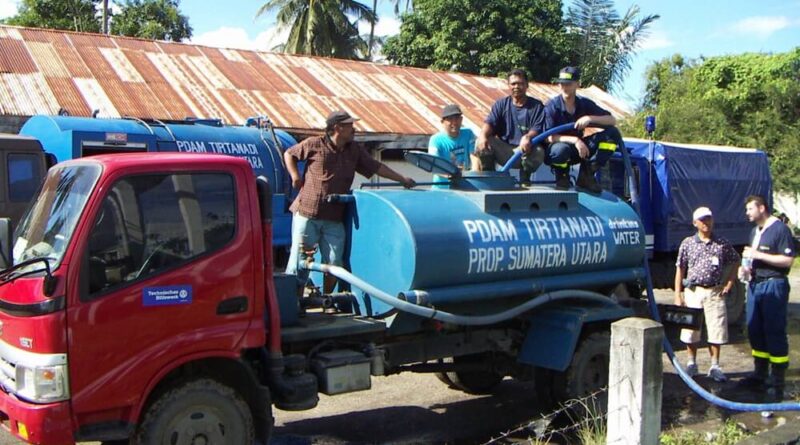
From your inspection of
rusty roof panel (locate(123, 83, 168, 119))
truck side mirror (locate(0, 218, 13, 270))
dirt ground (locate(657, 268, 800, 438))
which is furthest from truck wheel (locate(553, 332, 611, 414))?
rusty roof panel (locate(123, 83, 168, 119))

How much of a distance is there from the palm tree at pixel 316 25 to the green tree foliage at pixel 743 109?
42.5 ft

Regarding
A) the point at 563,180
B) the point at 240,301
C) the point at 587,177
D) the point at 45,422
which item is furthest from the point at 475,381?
the point at 45,422

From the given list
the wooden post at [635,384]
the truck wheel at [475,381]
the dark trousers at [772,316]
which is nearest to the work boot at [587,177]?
the truck wheel at [475,381]

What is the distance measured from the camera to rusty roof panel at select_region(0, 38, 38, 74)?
14195 millimetres

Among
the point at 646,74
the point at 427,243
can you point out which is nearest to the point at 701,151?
the point at 427,243

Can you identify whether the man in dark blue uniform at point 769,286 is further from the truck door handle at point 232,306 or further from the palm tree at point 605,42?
the palm tree at point 605,42

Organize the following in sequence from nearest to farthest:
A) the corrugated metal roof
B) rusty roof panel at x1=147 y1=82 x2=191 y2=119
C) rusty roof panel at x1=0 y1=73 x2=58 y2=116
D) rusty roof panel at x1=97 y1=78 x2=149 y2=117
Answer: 1. rusty roof panel at x1=0 y1=73 x2=58 y2=116
2. rusty roof panel at x1=97 y1=78 x2=149 y2=117
3. the corrugated metal roof
4. rusty roof panel at x1=147 y1=82 x2=191 y2=119

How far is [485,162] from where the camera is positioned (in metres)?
7.29

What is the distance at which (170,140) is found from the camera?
11.2 metres

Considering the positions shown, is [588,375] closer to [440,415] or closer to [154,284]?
[440,415]

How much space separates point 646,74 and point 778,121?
23.2 feet

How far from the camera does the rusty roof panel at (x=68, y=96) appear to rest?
13359 mm

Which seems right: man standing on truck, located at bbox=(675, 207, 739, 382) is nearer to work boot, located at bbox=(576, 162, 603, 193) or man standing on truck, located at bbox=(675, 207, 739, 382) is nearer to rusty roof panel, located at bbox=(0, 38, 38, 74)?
work boot, located at bbox=(576, 162, 603, 193)

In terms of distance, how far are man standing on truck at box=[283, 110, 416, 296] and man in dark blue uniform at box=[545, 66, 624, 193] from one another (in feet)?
5.96
